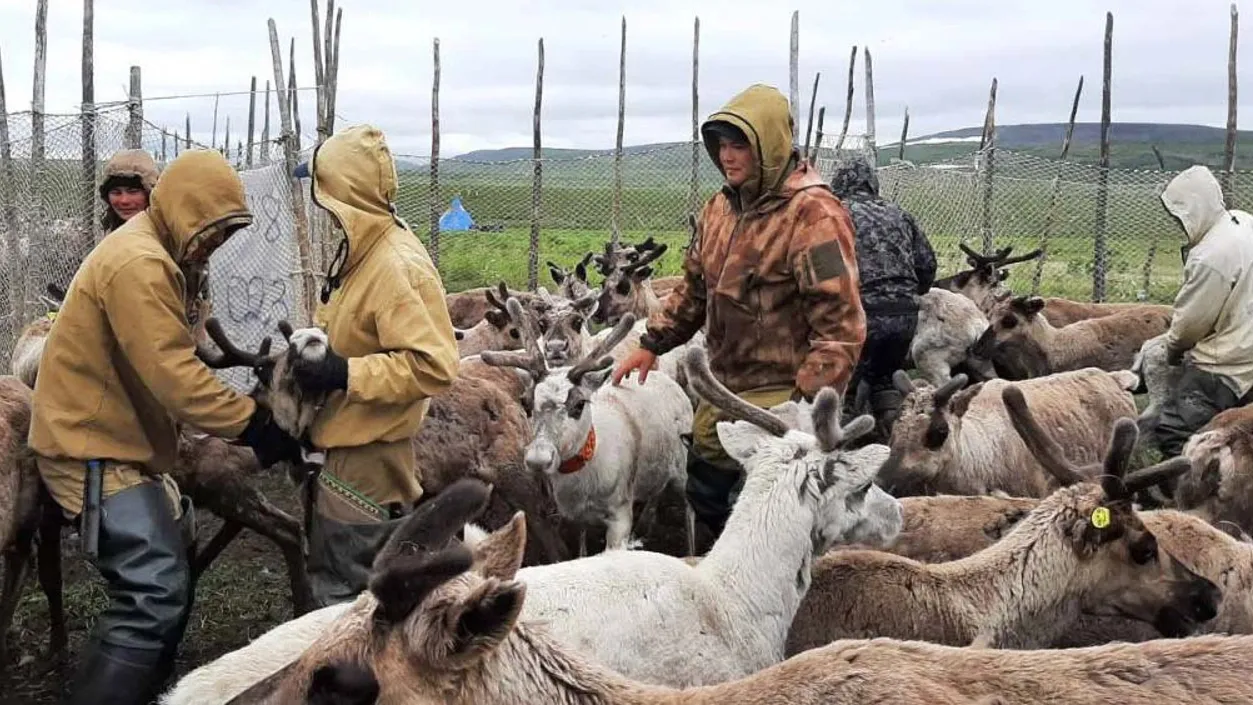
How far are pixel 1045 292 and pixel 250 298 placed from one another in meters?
13.3

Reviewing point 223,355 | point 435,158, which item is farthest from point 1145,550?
point 435,158

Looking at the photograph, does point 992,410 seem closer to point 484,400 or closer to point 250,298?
point 484,400

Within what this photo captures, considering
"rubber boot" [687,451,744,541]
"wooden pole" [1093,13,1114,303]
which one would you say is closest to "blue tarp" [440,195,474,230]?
"wooden pole" [1093,13,1114,303]

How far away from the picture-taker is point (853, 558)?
4.36 m

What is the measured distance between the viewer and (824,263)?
14.5ft

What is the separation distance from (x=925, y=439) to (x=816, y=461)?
2.79 m

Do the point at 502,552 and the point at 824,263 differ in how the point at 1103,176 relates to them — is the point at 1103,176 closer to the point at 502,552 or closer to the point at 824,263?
the point at 824,263

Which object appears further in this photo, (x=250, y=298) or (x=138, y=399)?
(x=250, y=298)

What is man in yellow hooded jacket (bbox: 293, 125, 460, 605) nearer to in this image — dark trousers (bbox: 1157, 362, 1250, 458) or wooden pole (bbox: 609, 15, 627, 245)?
dark trousers (bbox: 1157, 362, 1250, 458)

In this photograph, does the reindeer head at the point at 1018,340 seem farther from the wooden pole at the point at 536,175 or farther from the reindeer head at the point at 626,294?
the wooden pole at the point at 536,175

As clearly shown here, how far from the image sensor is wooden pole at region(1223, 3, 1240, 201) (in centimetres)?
1383

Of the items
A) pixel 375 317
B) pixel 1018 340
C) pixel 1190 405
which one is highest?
pixel 375 317

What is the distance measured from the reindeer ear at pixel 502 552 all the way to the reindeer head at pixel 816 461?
1591mm

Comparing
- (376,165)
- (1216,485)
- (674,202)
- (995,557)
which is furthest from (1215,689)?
(674,202)
